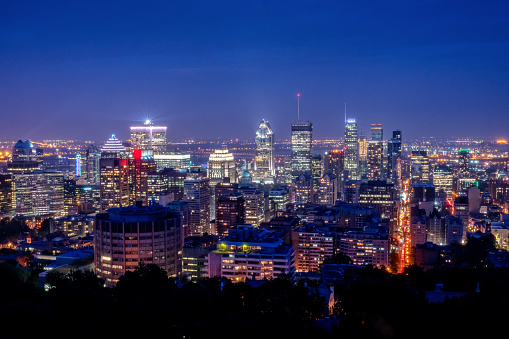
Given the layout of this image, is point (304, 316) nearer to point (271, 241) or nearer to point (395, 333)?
point (395, 333)

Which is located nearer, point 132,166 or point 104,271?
point 104,271

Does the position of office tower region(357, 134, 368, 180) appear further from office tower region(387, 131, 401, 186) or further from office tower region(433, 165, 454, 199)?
office tower region(433, 165, 454, 199)

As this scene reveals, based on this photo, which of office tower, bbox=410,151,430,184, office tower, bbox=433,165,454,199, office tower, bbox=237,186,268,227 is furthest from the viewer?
office tower, bbox=410,151,430,184

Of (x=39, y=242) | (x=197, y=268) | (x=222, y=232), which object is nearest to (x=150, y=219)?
(x=197, y=268)

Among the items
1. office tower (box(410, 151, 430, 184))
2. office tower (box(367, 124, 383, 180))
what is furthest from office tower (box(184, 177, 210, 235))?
office tower (box(367, 124, 383, 180))

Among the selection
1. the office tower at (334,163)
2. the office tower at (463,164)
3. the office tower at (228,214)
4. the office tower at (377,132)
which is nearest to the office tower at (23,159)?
the office tower at (228,214)

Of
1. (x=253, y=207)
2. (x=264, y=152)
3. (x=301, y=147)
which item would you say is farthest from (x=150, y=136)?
(x=253, y=207)
